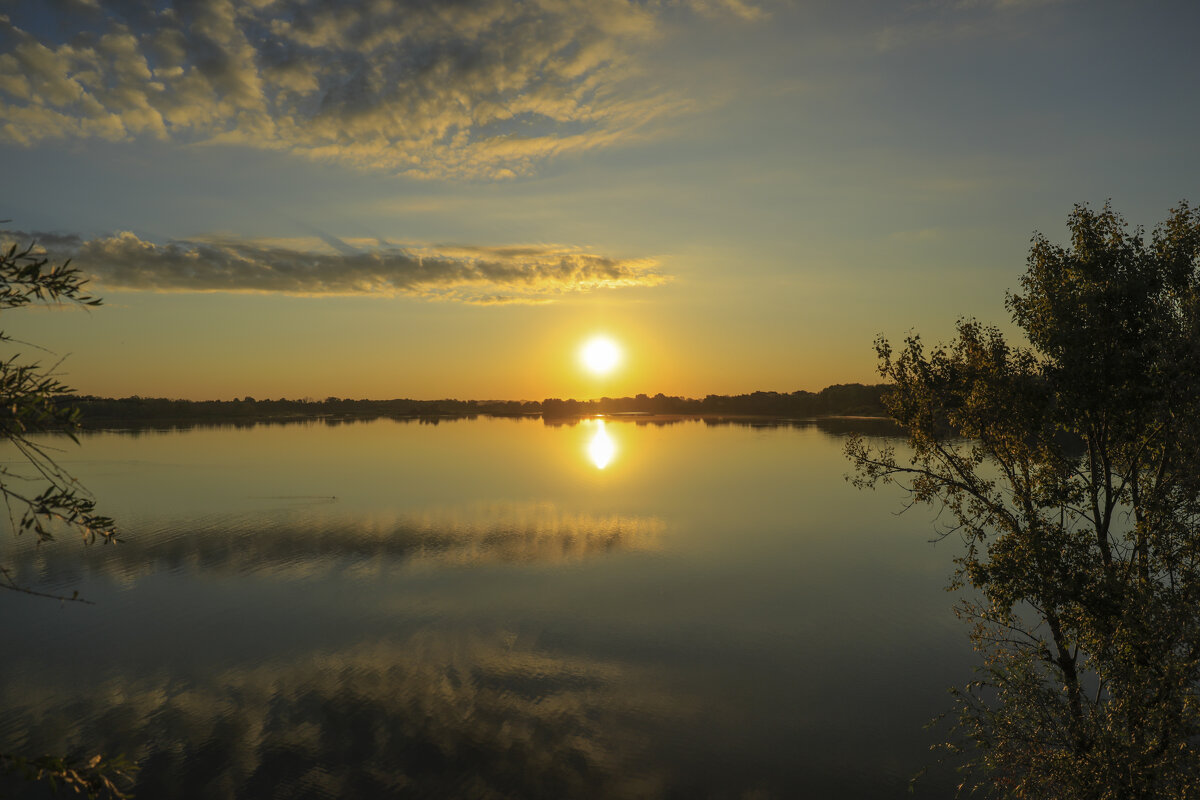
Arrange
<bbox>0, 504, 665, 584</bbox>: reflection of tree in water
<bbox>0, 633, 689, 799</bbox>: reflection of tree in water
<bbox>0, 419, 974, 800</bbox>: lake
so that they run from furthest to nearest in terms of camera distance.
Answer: <bbox>0, 504, 665, 584</bbox>: reflection of tree in water < <bbox>0, 419, 974, 800</bbox>: lake < <bbox>0, 633, 689, 799</bbox>: reflection of tree in water

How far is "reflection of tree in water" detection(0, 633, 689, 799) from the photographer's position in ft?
69.7

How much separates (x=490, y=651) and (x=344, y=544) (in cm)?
2554

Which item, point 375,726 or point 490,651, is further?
point 490,651

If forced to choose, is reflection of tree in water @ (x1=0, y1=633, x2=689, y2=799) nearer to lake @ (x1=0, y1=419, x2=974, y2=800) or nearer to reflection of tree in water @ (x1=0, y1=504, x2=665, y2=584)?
lake @ (x1=0, y1=419, x2=974, y2=800)

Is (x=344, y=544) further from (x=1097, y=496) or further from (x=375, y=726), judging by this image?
(x=1097, y=496)

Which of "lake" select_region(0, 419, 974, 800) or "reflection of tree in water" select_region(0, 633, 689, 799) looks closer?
"reflection of tree in water" select_region(0, 633, 689, 799)

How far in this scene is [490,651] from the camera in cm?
3147

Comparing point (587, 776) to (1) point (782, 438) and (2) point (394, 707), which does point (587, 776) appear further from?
(1) point (782, 438)

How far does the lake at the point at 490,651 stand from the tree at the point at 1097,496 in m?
5.06

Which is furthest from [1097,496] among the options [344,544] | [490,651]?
[344,544]

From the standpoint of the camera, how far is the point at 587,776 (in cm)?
2180

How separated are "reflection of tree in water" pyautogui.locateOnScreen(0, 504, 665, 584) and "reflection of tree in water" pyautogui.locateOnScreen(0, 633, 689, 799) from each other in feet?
57.1

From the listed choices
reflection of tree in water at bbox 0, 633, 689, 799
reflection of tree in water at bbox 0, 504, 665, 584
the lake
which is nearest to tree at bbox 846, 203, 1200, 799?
the lake

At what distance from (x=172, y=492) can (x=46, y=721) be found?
5665 cm
